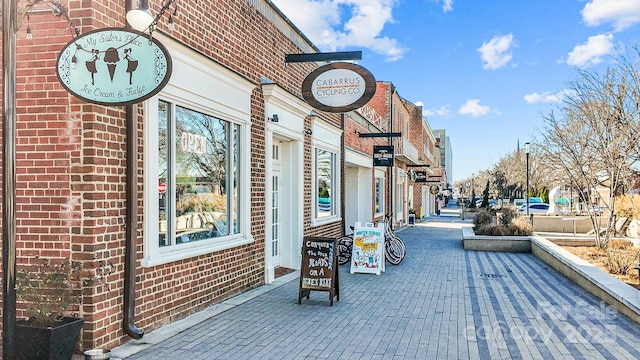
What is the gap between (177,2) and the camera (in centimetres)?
640

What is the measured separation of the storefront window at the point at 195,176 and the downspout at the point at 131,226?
0.68 m

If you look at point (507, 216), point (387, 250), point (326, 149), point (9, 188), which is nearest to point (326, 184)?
point (326, 149)

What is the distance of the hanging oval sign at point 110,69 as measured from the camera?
4.61 metres

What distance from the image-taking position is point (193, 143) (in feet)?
22.5

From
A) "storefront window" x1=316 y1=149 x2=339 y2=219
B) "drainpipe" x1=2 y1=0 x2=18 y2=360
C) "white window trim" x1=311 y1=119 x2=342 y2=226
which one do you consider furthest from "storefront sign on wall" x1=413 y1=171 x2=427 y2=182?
"drainpipe" x1=2 y1=0 x2=18 y2=360

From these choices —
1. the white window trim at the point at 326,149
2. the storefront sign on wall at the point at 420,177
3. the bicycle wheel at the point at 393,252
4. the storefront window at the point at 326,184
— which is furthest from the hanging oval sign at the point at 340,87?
the storefront sign on wall at the point at 420,177

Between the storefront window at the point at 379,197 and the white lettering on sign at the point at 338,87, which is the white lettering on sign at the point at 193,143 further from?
the storefront window at the point at 379,197

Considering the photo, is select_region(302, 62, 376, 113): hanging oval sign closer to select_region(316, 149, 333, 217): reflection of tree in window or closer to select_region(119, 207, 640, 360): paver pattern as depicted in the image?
select_region(119, 207, 640, 360): paver pattern

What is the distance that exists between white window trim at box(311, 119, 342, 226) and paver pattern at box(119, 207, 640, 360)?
8.64ft

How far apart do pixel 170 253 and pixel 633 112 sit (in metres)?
12.3

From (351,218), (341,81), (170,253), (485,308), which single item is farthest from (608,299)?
(351,218)

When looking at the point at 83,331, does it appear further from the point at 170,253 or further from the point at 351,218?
the point at 351,218

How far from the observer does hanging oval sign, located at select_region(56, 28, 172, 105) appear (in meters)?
4.61

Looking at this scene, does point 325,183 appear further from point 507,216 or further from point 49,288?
point 49,288
